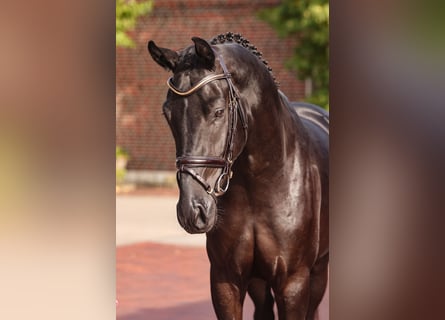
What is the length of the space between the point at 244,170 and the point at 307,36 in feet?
38.4

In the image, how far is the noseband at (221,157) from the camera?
2824 mm

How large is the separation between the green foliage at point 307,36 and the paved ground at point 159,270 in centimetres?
361

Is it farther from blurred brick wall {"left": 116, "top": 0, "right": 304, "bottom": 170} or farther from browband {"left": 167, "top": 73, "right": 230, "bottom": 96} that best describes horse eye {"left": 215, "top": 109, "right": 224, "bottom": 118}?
blurred brick wall {"left": 116, "top": 0, "right": 304, "bottom": 170}

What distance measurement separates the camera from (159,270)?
28.0ft

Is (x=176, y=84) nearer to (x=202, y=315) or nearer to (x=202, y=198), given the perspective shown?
(x=202, y=198)

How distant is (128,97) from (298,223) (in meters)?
13.4

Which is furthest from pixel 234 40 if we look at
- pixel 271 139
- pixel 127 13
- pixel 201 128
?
pixel 127 13

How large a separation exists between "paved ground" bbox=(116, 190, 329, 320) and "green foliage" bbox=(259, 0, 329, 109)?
3610mm

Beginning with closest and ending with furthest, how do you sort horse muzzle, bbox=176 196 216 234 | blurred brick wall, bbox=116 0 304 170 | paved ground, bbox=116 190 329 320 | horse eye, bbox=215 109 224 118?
horse muzzle, bbox=176 196 216 234 → horse eye, bbox=215 109 224 118 → paved ground, bbox=116 190 329 320 → blurred brick wall, bbox=116 0 304 170

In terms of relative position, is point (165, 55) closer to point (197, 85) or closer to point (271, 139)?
point (197, 85)

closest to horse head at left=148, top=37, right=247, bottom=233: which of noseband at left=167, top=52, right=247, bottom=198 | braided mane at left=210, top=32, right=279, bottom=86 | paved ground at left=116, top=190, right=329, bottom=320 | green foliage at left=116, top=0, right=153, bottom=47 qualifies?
noseband at left=167, top=52, right=247, bottom=198

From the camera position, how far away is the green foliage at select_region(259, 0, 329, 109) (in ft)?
46.4
